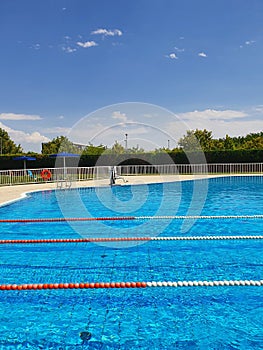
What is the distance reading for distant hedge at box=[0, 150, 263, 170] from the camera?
1054 inches

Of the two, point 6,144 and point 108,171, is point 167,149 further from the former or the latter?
point 6,144

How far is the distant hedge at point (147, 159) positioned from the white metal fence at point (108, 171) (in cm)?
145

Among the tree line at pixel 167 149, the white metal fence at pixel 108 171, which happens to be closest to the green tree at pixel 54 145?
the tree line at pixel 167 149

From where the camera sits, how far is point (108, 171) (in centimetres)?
2203

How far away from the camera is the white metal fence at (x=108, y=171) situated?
59.1 feet

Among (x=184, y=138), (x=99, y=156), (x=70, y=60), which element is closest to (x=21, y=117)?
(x=99, y=156)

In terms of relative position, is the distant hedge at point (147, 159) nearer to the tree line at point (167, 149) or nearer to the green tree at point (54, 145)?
the tree line at point (167, 149)

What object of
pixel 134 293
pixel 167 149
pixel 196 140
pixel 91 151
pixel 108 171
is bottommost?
pixel 134 293

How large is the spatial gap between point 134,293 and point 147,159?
2346cm

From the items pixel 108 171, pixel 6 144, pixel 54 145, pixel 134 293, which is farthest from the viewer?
pixel 6 144

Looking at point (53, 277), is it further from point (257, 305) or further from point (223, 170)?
point (223, 170)

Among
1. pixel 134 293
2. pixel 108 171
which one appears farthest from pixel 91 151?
pixel 134 293

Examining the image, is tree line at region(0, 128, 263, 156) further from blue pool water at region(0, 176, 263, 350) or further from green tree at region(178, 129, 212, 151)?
blue pool water at region(0, 176, 263, 350)

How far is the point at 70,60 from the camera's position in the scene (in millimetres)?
22250
